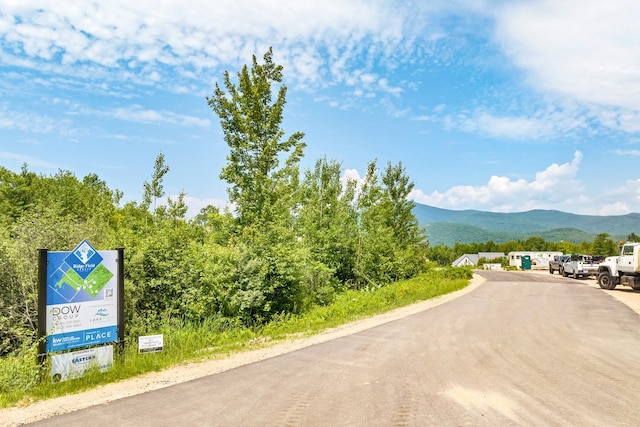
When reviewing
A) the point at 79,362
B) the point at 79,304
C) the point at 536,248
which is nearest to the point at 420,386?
the point at 79,362

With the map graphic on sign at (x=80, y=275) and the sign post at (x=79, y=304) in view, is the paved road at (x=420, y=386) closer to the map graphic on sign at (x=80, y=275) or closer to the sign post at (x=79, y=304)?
the sign post at (x=79, y=304)

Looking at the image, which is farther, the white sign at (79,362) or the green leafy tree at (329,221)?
the green leafy tree at (329,221)

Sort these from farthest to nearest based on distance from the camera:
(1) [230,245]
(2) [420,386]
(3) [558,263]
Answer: (3) [558,263] < (1) [230,245] < (2) [420,386]

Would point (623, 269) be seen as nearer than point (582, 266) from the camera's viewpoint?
Yes

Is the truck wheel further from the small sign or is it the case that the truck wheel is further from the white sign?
the white sign

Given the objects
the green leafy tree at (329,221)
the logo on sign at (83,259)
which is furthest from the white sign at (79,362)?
the green leafy tree at (329,221)

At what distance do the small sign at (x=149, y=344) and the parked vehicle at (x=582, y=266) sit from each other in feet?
128

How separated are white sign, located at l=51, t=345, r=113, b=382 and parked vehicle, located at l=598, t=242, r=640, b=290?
26742mm

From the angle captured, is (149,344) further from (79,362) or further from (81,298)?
(81,298)

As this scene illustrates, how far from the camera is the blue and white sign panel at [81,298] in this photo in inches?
299

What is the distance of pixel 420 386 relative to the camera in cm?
682

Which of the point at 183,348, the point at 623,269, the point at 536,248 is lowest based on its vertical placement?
the point at 536,248

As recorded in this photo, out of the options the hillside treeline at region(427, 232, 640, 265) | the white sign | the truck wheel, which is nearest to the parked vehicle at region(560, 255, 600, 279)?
the truck wheel

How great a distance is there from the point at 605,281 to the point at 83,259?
29540 millimetres
